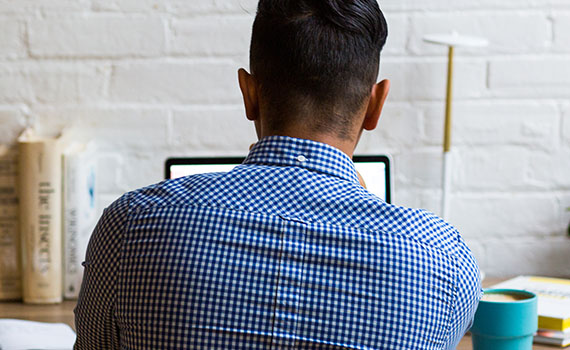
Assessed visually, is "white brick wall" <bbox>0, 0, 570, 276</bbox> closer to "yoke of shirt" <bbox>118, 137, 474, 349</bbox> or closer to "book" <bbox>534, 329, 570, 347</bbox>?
"book" <bbox>534, 329, 570, 347</bbox>

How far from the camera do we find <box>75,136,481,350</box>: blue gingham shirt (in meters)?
0.71

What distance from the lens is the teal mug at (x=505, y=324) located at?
3.04 feet

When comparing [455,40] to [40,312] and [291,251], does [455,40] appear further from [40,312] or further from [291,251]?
[40,312]

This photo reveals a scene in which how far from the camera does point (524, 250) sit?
5.18 ft

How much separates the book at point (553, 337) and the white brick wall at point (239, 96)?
481 mm

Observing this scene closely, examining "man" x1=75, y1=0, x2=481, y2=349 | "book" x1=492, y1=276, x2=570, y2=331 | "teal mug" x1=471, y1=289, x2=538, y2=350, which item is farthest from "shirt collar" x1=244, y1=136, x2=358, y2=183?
"book" x1=492, y1=276, x2=570, y2=331

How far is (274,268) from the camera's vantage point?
0.71 m

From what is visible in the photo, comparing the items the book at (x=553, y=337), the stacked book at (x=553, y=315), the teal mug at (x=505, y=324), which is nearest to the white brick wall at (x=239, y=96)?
the stacked book at (x=553, y=315)

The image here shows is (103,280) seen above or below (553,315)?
above

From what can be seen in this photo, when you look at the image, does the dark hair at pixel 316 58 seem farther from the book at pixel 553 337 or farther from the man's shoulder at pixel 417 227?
the book at pixel 553 337

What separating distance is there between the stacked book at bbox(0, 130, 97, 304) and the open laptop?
0.70 ft

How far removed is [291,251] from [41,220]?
0.84 metres

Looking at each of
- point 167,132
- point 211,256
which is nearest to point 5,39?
point 167,132

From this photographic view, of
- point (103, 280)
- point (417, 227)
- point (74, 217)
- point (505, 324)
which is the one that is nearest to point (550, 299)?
point (505, 324)
